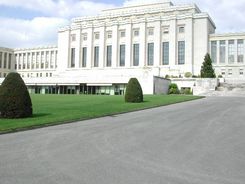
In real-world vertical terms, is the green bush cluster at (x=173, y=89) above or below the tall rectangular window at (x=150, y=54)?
below

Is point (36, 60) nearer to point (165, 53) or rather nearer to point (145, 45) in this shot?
point (145, 45)

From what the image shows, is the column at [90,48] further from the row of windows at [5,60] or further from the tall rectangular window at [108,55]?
the row of windows at [5,60]

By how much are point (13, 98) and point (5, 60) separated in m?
114

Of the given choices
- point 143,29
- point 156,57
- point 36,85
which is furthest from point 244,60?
point 36,85

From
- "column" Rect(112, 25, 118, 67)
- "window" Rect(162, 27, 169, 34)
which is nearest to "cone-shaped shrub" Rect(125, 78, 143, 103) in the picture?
"window" Rect(162, 27, 169, 34)

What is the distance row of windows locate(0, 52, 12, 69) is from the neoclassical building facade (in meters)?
29.2

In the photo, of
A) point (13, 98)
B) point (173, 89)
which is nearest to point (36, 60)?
point (173, 89)

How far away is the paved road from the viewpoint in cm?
610

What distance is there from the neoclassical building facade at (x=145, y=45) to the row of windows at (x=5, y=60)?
29185mm

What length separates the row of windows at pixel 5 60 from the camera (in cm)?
12031

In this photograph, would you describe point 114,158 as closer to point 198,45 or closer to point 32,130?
point 32,130

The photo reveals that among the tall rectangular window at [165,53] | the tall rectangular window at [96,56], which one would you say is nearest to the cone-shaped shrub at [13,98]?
the tall rectangular window at [165,53]

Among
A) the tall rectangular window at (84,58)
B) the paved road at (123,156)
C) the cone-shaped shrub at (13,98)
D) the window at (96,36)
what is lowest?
the paved road at (123,156)

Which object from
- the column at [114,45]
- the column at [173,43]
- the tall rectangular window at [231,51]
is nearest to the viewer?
the tall rectangular window at [231,51]
